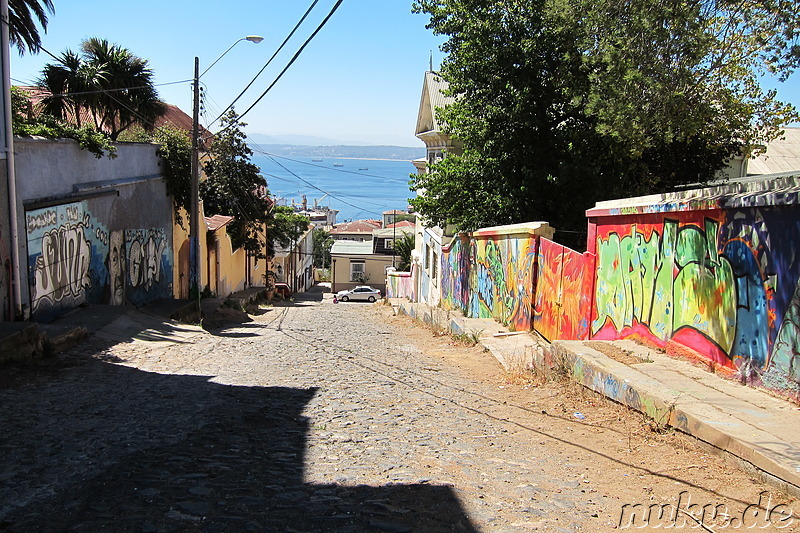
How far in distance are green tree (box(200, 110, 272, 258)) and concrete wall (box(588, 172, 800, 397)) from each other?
1845 centimetres

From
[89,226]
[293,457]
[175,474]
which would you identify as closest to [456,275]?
[89,226]

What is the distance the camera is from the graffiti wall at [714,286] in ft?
19.4

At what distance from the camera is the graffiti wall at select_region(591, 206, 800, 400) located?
5.90 m

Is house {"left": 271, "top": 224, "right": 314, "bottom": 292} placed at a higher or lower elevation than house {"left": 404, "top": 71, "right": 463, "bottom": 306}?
lower

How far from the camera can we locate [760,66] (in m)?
9.52

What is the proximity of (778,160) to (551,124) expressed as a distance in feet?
38.8

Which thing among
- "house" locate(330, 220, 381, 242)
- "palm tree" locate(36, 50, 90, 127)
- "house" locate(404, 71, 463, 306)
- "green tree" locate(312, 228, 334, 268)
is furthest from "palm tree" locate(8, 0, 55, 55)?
"house" locate(330, 220, 381, 242)

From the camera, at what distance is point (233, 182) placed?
25.9 meters

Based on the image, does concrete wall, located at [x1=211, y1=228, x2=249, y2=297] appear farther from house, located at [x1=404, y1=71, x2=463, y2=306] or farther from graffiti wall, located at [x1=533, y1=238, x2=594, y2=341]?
graffiti wall, located at [x1=533, y1=238, x2=594, y2=341]

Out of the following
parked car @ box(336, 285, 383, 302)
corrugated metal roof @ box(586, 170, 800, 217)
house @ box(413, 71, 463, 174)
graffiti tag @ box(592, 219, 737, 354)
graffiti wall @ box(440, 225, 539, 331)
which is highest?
house @ box(413, 71, 463, 174)

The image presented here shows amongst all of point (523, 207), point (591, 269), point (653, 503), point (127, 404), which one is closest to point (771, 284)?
point (653, 503)

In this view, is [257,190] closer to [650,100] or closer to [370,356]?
[370,356]

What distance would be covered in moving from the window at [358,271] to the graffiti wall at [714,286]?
50.7 m

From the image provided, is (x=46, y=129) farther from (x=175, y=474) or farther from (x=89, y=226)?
(x=175, y=474)
